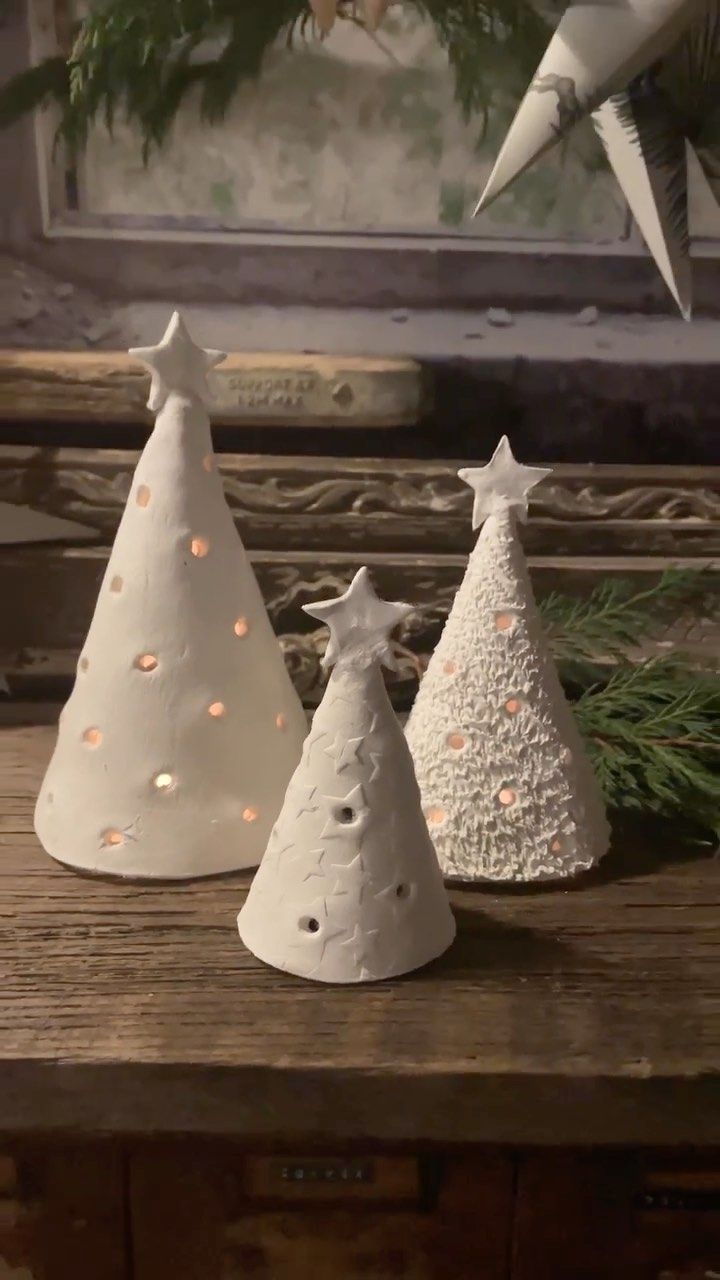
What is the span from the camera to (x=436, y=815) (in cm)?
63

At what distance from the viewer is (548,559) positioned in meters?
0.89

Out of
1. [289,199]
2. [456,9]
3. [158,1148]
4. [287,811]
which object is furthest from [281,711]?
[456,9]

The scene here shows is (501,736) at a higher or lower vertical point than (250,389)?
lower

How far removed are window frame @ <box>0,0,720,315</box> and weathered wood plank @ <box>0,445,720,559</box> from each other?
0.43 ft

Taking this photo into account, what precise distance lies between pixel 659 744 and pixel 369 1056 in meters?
0.33

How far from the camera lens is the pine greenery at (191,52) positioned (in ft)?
2.61

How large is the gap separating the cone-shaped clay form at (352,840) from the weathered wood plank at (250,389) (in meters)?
0.36

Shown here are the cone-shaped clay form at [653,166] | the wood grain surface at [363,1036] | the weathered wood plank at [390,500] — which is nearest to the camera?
the wood grain surface at [363,1036]

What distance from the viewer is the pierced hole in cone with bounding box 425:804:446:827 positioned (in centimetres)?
62

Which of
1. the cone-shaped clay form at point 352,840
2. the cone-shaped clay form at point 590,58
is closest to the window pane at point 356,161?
the cone-shaped clay form at point 590,58

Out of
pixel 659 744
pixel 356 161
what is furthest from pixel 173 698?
pixel 356 161

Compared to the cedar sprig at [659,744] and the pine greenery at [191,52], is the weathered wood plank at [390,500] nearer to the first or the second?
the cedar sprig at [659,744]

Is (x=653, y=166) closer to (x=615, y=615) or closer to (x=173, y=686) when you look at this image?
(x=615, y=615)

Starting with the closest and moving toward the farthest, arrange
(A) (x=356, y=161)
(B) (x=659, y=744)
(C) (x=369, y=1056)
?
(C) (x=369, y=1056)
(B) (x=659, y=744)
(A) (x=356, y=161)
